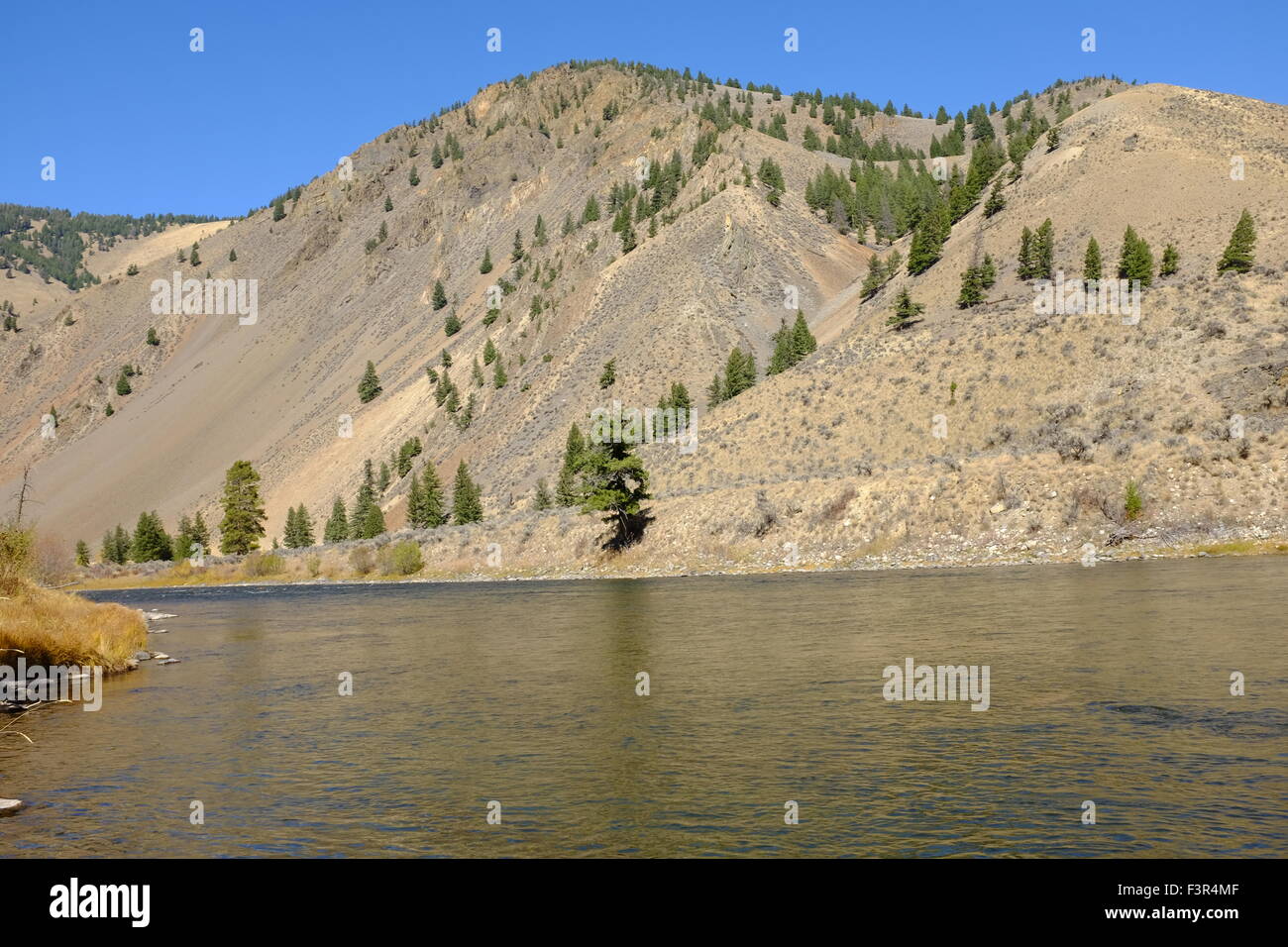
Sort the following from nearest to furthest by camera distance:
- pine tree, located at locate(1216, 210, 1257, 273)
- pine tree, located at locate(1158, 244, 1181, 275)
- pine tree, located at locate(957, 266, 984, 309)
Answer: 1. pine tree, located at locate(1216, 210, 1257, 273)
2. pine tree, located at locate(1158, 244, 1181, 275)
3. pine tree, located at locate(957, 266, 984, 309)

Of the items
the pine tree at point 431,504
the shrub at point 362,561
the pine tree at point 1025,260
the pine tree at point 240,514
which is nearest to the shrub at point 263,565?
the pine tree at point 240,514

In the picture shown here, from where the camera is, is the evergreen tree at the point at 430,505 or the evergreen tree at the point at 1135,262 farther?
the evergreen tree at the point at 430,505

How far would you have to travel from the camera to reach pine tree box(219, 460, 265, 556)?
10350 cm

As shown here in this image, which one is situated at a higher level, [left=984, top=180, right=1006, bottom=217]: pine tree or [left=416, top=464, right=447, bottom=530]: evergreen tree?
[left=984, top=180, right=1006, bottom=217]: pine tree

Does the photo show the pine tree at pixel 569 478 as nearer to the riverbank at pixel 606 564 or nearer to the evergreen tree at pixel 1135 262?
the riverbank at pixel 606 564

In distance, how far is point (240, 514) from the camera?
104 metres

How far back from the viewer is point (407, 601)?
189ft

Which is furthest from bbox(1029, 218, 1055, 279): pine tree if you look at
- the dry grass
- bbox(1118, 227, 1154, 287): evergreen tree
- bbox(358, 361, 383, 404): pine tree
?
bbox(358, 361, 383, 404): pine tree

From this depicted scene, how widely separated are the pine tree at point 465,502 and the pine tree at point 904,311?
48.2 m

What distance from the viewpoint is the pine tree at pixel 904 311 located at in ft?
328

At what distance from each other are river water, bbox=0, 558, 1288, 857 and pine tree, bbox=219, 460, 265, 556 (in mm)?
74000

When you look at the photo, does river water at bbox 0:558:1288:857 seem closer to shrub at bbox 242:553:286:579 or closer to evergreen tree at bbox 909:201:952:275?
shrub at bbox 242:553:286:579

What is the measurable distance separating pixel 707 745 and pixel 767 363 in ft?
335

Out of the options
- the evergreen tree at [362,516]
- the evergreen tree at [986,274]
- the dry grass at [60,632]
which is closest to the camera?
the dry grass at [60,632]
